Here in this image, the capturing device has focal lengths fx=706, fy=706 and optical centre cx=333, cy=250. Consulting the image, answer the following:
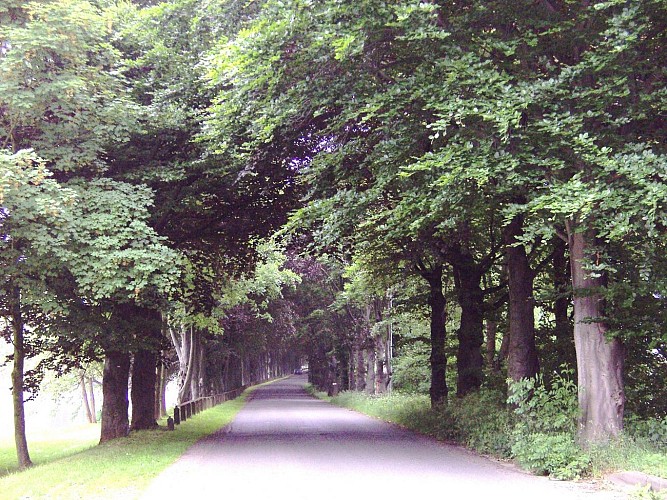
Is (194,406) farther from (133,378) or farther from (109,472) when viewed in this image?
(109,472)

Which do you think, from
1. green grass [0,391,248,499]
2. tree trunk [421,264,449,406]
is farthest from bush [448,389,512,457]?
green grass [0,391,248,499]

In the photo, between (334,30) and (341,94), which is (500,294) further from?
(334,30)

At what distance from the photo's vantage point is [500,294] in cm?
2280

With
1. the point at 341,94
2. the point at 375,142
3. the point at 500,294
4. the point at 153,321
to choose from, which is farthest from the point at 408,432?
the point at 341,94

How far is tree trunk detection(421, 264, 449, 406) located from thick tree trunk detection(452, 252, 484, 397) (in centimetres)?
184

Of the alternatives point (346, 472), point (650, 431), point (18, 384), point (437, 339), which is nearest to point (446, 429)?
point (437, 339)

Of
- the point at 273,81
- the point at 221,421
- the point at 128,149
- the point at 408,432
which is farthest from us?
the point at 221,421

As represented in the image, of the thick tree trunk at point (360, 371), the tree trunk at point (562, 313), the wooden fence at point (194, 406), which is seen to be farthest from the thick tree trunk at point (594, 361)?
the thick tree trunk at point (360, 371)

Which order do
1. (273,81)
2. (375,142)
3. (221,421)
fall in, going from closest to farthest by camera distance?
(273,81), (375,142), (221,421)

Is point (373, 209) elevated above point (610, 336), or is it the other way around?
point (373, 209)

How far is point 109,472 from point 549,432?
319 inches

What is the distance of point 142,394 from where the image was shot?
2350 centimetres

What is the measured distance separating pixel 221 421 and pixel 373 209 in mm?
15914

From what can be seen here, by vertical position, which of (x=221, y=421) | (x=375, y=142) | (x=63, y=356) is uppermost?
(x=375, y=142)
